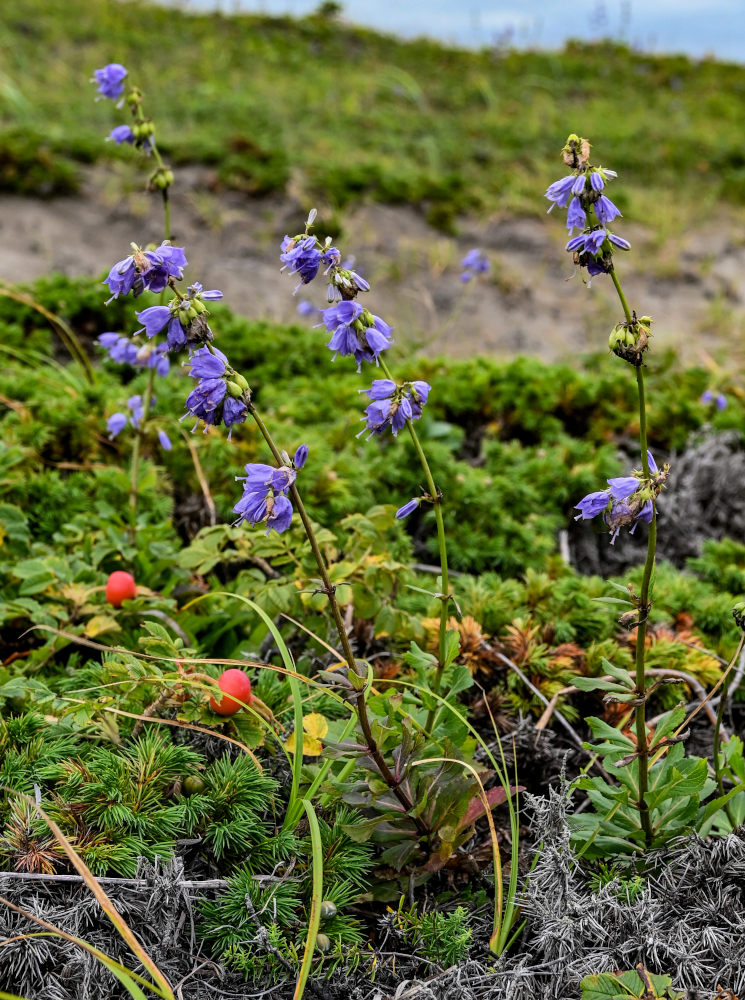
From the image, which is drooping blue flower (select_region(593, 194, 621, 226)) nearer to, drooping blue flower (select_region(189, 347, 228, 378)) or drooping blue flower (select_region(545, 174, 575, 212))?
drooping blue flower (select_region(545, 174, 575, 212))

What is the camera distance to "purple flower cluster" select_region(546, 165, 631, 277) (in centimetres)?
156

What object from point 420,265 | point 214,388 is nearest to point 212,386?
point 214,388

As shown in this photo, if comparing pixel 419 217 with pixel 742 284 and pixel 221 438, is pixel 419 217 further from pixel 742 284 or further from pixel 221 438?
pixel 221 438

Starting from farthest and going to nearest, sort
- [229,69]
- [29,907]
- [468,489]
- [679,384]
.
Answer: [229,69]
[679,384]
[468,489]
[29,907]

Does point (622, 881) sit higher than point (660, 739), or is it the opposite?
Answer: point (660, 739)

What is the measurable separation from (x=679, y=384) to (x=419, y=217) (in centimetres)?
416

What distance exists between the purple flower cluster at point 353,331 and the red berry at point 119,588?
1134mm

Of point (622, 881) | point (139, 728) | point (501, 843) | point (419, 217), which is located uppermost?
point (419, 217)

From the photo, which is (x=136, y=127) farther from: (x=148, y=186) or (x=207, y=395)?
(x=207, y=395)

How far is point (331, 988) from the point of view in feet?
5.52

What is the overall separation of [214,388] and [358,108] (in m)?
9.95

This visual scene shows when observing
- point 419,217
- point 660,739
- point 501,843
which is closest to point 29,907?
point 501,843

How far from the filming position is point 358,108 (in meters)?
10.2

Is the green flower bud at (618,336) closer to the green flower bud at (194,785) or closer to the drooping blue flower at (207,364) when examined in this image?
the drooping blue flower at (207,364)
